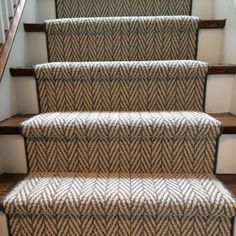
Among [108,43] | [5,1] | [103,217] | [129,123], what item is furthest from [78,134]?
[5,1]

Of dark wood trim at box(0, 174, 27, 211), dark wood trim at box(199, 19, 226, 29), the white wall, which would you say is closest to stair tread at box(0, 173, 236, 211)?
dark wood trim at box(0, 174, 27, 211)

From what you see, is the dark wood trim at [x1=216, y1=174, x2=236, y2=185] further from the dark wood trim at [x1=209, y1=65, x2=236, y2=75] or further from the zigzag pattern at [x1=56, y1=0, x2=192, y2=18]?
the zigzag pattern at [x1=56, y1=0, x2=192, y2=18]

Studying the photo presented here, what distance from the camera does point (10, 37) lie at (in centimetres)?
113

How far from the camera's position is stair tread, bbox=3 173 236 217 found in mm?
750

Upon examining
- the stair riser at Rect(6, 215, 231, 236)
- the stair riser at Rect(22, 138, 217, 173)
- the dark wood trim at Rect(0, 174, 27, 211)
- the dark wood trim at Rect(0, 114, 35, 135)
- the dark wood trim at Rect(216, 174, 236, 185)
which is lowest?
the stair riser at Rect(6, 215, 231, 236)

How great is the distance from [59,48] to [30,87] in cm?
30

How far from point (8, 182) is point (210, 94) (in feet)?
2.73

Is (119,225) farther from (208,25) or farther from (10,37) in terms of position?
(208,25)

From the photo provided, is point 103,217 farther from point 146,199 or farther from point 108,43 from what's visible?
point 108,43

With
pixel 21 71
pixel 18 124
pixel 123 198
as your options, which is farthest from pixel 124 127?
pixel 21 71

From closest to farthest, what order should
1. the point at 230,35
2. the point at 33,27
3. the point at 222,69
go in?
1. the point at 222,69
2. the point at 230,35
3. the point at 33,27

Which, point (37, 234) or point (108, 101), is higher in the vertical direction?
point (108, 101)

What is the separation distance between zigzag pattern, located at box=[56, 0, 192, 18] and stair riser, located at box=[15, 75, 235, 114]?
64 cm

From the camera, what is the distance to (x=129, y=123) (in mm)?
916
